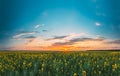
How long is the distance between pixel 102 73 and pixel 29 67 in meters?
3.51

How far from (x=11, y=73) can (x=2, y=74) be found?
842 millimetres

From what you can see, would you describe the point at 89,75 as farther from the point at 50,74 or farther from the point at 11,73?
the point at 11,73

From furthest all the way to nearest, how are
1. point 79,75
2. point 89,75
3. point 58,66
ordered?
point 58,66, point 89,75, point 79,75

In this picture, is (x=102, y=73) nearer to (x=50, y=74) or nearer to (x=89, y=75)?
(x=89, y=75)

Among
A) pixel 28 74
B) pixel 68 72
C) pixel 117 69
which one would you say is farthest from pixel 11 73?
pixel 117 69

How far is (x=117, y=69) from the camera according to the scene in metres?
14.8

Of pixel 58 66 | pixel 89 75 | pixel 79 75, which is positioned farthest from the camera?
pixel 58 66

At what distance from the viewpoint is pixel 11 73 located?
46.3 feet

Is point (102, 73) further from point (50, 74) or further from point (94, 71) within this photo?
point (50, 74)

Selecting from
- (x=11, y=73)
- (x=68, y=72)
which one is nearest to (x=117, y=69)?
(x=68, y=72)

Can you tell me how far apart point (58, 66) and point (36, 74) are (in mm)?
1845

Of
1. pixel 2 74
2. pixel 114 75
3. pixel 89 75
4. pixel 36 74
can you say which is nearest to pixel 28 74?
pixel 36 74

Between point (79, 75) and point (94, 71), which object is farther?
point (94, 71)

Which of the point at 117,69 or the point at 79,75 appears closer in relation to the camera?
the point at 79,75
